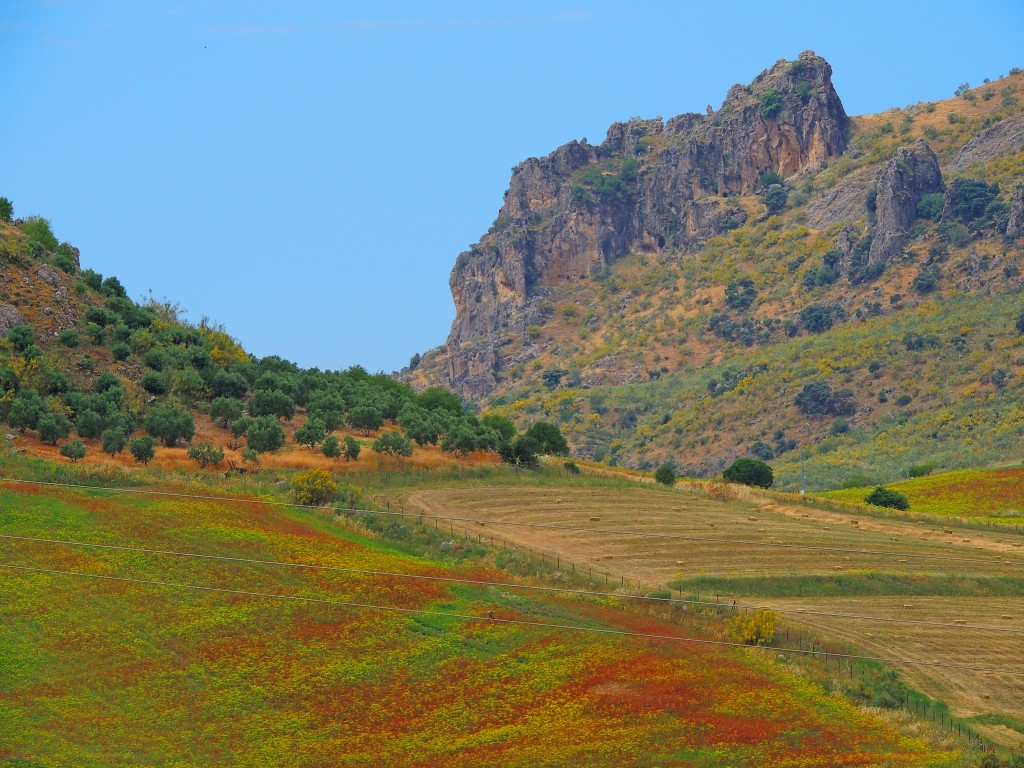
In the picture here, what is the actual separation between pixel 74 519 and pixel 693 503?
132 feet

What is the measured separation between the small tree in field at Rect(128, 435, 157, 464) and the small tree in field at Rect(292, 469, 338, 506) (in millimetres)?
8186

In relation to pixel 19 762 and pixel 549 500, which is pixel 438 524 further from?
pixel 19 762

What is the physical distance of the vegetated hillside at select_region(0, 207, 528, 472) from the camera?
80.0 meters

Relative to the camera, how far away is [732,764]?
43750 mm

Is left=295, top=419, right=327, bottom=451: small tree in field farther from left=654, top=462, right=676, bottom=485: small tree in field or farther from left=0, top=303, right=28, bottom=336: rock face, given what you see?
left=654, top=462, right=676, bottom=485: small tree in field

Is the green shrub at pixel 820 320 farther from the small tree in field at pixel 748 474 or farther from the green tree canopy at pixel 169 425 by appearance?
the green tree canopy at pixel 169 425

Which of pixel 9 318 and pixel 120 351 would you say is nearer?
pixel 9 318

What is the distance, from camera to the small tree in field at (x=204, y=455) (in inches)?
3127

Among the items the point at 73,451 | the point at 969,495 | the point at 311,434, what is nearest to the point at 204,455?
the point at 73,451

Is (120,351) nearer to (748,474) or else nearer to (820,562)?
(820,562)

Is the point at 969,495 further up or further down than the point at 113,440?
further down

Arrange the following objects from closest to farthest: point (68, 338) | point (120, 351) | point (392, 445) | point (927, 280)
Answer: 1. point (392, 445)
2. point (68, 338)
3. point (120, 351)
4. point (927, 280)

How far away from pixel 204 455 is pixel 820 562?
3288 cm

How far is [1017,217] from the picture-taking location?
185625mm
